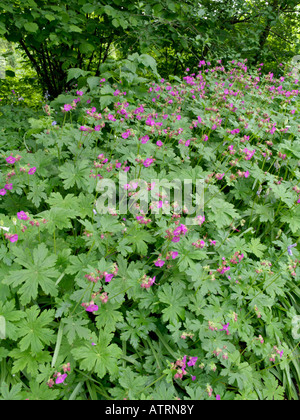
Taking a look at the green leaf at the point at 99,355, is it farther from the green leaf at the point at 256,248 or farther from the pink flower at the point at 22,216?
the green leaf at the point at 256,248

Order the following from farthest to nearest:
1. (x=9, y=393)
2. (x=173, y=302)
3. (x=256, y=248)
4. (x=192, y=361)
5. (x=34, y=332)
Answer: (x=256, y=248) < (x=173, y=302) < (x=192, y=361) < (x=34, y=332) < (x=9, y=393)

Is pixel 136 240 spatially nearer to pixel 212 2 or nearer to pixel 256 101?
pixel 256 101

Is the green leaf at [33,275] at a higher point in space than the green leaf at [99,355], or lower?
higher

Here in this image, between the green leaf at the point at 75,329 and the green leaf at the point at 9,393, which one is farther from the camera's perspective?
the green leaf at the point at 75,329

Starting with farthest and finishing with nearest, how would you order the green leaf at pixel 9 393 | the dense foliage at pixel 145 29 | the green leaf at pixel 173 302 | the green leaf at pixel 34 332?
the dense foliage at pixel 145 29, the green leaf at pixel 173 302, the green leaf at pixel 34 332, the green leaf at pixel 9 393

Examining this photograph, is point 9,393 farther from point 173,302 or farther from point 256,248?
point 256,248

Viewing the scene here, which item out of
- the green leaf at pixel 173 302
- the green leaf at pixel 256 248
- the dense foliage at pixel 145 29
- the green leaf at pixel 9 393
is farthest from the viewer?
the dense foliage at pixel 145 29

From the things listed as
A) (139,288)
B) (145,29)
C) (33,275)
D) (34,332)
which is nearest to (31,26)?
(145,29)

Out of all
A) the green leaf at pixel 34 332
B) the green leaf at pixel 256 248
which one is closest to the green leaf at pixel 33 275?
the green leaf at pixel 34 332

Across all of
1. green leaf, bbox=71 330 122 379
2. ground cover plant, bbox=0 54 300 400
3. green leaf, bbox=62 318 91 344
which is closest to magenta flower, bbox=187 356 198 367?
ground cover plant, bbox=0 54 300 400

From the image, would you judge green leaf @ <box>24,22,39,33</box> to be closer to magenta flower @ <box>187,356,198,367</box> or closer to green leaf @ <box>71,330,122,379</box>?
green leaf @ <box>71,330,122,379</box>

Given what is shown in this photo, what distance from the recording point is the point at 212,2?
16.8 ft

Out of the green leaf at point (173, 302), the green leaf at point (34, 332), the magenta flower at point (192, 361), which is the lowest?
the magenta flower at point (192, 361)

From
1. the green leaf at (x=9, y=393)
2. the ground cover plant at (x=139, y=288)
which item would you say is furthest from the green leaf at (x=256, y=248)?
the green leaf at (x=9, y=393)
